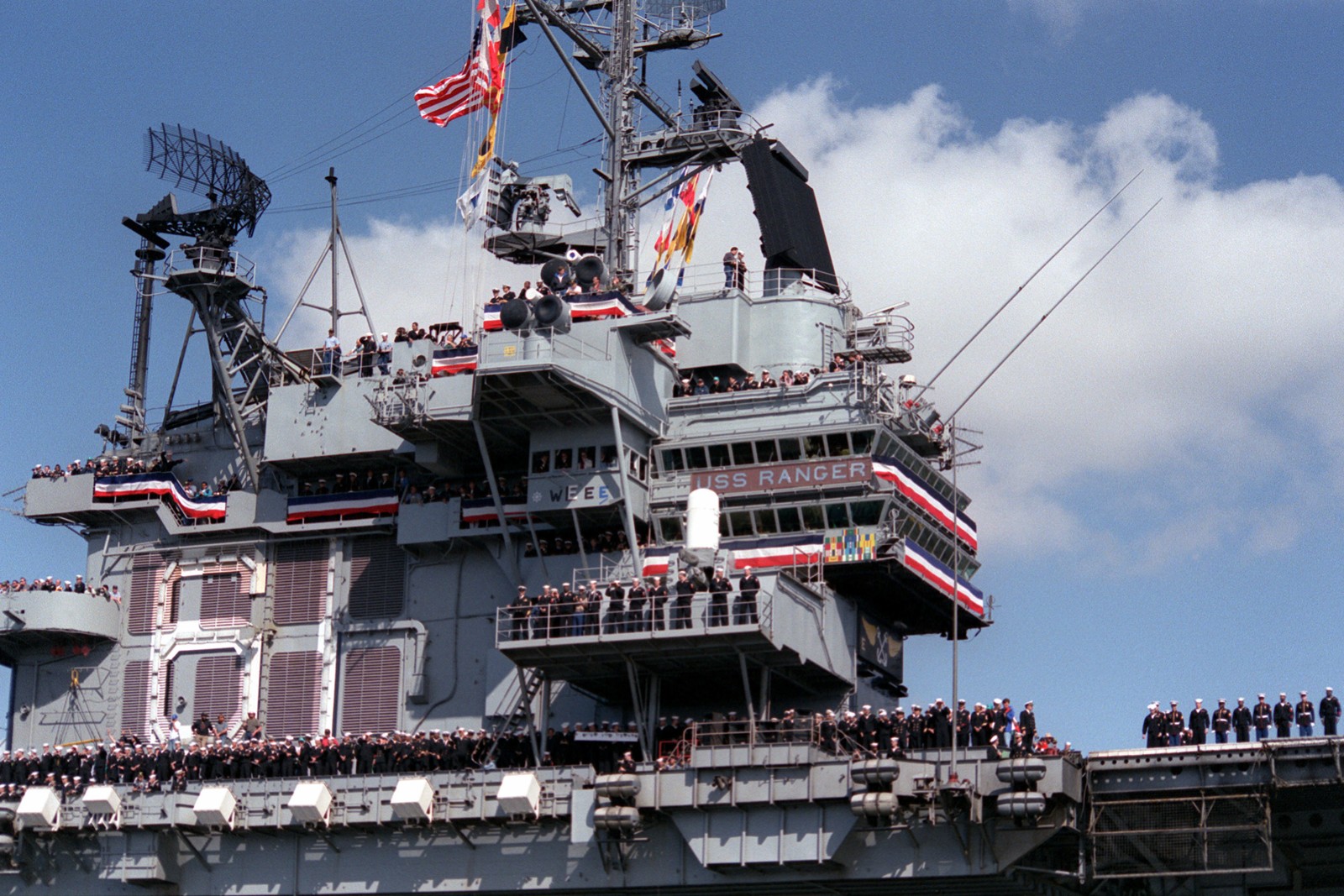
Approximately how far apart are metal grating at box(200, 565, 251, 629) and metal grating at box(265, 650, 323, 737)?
1579 mm

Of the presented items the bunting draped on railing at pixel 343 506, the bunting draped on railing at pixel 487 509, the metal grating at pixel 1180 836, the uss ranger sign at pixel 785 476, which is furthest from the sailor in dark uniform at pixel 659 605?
the bunting draped on railing at pixel 343 506

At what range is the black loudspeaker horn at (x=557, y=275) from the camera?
49844 millimetres

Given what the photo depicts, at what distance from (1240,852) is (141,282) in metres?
37.1

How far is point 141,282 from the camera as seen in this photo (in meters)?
61.4

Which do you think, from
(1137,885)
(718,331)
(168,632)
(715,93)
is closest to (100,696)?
(168,632)

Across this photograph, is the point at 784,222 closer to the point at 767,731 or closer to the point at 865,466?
the point at 865,466

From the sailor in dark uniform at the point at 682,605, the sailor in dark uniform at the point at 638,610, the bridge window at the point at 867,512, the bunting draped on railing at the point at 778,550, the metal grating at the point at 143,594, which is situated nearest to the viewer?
the sailor in dark uniform at the point at 682,605

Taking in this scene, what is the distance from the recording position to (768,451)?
48969 millimetres

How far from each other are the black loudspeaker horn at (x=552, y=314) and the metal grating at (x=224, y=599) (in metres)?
11.7

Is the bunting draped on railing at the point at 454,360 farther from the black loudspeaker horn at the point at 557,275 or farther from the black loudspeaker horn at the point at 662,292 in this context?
the black loudspeaker horn at the point at 662,292

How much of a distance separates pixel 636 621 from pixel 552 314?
8.30 m

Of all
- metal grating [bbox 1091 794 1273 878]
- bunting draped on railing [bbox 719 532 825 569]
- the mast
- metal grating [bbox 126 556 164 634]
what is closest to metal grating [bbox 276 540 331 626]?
metal grating [bbox 126 556 164 634]

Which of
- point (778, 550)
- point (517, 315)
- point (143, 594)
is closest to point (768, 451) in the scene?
point (778, 550)

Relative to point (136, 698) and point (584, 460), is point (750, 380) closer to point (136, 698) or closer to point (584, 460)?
point (584, 460)
